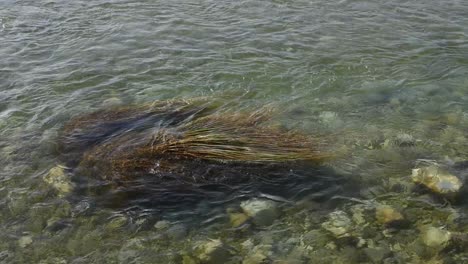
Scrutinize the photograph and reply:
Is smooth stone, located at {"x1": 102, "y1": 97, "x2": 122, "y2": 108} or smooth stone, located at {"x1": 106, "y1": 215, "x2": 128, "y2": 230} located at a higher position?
smooth stone, located at {"x1": 102, "y1": 97, "x2": 122, "y2": 108}

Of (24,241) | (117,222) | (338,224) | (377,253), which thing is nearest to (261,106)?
(338,224)

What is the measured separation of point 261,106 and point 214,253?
2.80 m

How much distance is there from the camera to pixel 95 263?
446 cm

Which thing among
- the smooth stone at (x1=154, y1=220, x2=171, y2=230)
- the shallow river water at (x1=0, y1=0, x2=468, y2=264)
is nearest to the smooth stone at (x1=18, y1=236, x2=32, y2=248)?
the shallow river water at (x1=0, y1=0, x2=468, y2=264)

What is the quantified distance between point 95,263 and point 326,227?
7.12ft

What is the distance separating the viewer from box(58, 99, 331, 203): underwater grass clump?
544 cm

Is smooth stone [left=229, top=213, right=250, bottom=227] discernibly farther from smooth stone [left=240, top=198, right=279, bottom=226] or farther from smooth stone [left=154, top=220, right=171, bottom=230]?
smooth stone [left=154, top=220, right=171, bottom=230]

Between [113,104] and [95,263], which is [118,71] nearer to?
[113,104]

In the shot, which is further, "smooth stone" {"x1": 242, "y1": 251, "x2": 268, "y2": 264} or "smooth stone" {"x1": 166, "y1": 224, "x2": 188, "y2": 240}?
"smooth stone" {"x1": 166, "y1": 224, "x2": 188, "y2": 240}

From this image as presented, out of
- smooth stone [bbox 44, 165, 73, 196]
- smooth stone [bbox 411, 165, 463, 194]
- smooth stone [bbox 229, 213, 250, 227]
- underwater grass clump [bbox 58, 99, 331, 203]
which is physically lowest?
smooth stone [bbox 229, 213, 250, 227]

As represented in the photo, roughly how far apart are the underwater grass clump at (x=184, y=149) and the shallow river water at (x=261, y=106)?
0.25m

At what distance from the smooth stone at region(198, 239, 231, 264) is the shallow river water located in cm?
1

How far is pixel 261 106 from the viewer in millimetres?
6848

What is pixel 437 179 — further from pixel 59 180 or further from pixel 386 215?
pixel 59 180
